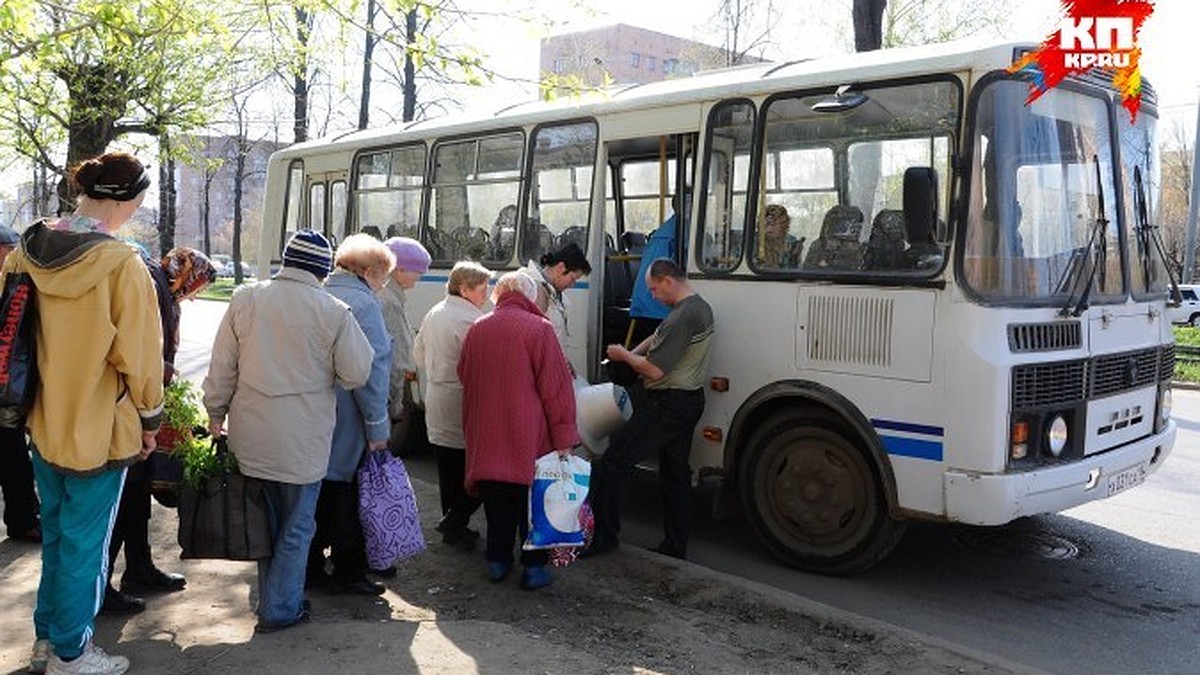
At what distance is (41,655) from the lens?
13.4 ft

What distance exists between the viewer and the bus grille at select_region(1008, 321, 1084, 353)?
5.53 m

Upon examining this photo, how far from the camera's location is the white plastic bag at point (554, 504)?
5496 millimetres

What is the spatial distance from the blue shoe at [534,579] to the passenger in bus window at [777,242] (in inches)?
91.2

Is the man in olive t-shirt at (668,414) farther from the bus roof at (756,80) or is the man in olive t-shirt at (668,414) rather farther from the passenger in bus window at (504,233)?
the passenger in bus window at (504,233)

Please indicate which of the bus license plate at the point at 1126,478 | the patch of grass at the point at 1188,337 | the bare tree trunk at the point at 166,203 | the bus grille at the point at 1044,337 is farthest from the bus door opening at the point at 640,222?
the bare tree trunk at the point at 166,203

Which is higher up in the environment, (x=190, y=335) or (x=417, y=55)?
(x=417, y=55)

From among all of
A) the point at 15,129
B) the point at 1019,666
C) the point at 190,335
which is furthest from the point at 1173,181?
the point at 1019,666

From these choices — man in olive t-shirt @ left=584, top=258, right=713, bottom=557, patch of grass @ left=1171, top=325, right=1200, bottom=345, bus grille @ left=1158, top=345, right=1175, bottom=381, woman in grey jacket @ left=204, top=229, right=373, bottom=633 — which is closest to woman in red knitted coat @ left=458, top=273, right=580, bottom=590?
man in olive t-shirt @ left=584, top=258, right=713, bottom=557

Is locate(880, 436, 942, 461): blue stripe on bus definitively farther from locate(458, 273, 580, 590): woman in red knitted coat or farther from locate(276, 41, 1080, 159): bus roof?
locate(276, 41, 1080, 159): bus roof

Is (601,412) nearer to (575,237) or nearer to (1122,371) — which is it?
(575,237)

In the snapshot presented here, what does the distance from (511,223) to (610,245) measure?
2.77 ft

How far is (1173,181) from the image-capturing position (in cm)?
5094

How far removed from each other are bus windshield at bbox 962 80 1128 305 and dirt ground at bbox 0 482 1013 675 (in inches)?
76.8

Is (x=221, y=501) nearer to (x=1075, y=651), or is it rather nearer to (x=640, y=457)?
(x=640, y=457)
